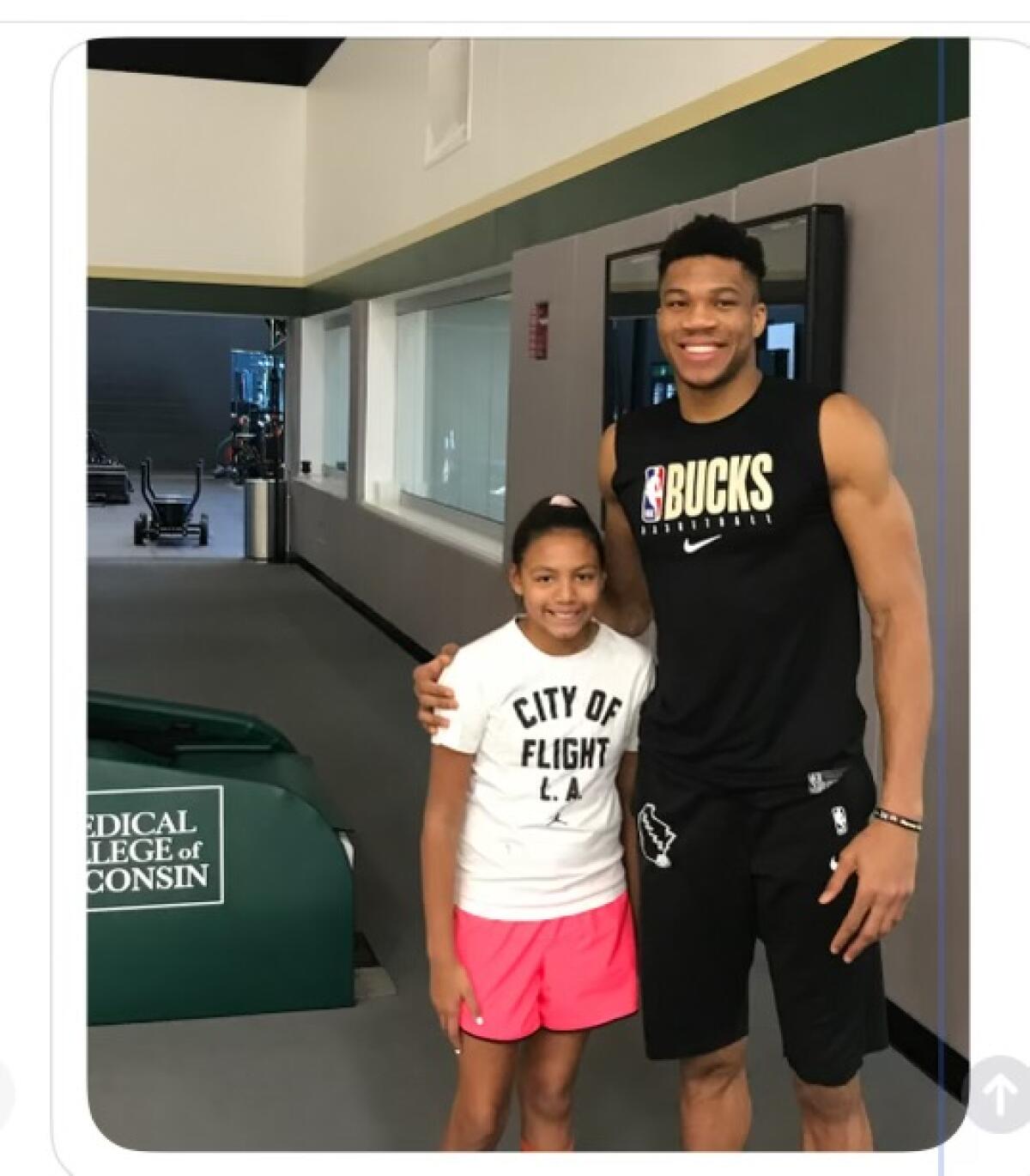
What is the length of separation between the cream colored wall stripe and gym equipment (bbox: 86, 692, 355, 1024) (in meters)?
1.68

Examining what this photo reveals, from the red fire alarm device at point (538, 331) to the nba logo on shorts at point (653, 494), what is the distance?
328cm

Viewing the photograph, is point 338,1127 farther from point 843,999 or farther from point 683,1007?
point 843,999

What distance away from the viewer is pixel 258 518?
32.9 feet

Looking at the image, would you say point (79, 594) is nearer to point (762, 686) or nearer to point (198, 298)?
point (762, 686)

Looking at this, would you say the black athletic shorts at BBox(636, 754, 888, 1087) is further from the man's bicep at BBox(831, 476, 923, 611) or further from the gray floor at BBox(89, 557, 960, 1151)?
the gray floor at BBox(89, 557, 960, 1151)

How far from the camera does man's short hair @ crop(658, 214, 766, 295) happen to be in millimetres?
1416

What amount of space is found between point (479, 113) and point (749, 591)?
4.52 metres

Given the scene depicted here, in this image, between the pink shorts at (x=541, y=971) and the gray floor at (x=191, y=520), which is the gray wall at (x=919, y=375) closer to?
the pink shorts at (x=541, y=971)

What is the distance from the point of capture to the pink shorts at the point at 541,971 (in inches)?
62.6

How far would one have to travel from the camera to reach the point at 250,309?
9836 mm

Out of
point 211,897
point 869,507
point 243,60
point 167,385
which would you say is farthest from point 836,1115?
point 167,385

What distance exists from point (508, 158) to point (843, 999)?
14.1 feet

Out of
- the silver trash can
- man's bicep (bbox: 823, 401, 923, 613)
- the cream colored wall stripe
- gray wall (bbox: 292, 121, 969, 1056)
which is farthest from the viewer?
the silver trash can

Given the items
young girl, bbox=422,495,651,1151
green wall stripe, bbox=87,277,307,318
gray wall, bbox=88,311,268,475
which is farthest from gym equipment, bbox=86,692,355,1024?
gray wall, bbox=88,311,268,475
